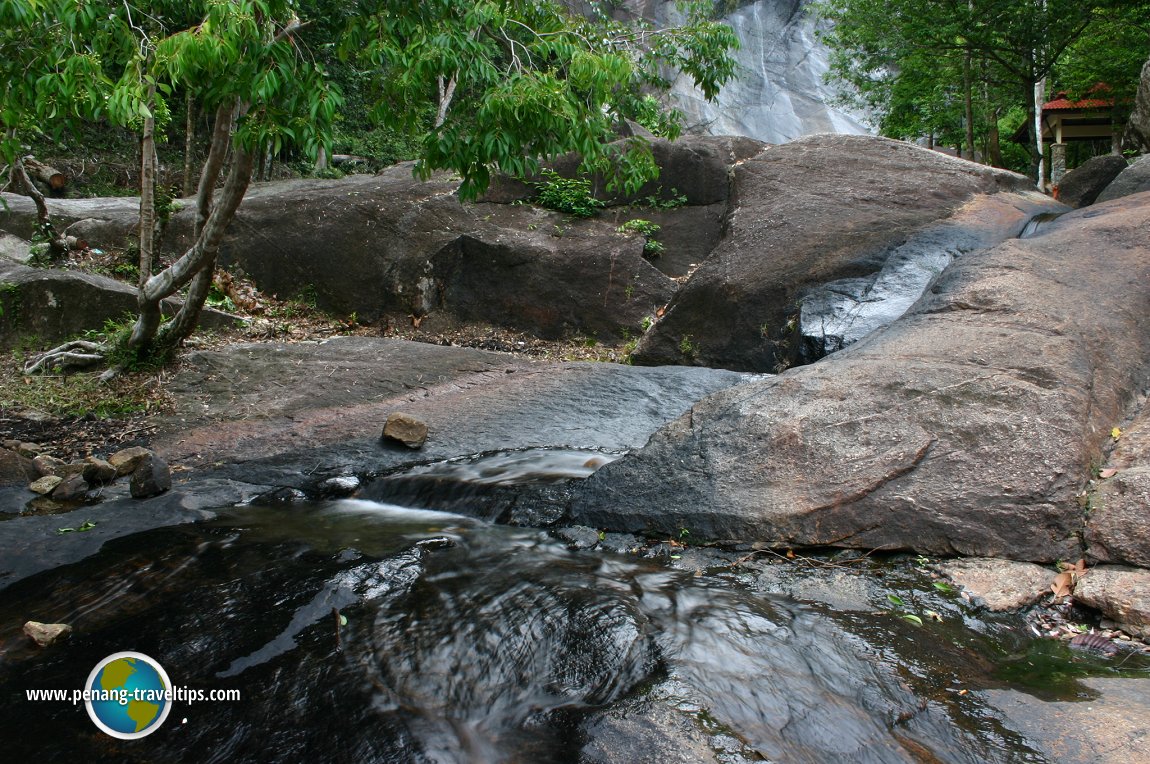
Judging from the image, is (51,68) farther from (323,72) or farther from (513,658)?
(513,658)

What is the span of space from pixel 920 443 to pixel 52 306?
8715 millimetres

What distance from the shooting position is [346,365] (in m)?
8.24

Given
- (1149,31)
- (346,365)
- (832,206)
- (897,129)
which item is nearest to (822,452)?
(346,365)

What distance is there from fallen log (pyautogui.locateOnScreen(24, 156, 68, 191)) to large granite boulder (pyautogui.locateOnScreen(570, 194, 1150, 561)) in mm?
12132

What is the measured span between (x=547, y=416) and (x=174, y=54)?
14.2 feet

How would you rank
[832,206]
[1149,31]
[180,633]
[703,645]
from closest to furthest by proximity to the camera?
[703,645], [180,633], [832,206], [1149,31]

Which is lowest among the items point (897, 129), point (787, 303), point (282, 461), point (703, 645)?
point (282, 461)

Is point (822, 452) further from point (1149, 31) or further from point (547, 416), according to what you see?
point (1149, 31)

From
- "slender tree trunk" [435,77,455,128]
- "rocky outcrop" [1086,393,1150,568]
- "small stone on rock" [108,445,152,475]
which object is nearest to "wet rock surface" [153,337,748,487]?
"small stone on rock" [108,445,152,475]

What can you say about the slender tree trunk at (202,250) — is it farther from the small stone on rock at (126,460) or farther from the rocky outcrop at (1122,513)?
the rocky outcrop at (1122,513)

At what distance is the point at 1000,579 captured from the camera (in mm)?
3633

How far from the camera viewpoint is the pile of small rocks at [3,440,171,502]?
17.6ft

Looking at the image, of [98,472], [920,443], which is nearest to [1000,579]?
[920,443]

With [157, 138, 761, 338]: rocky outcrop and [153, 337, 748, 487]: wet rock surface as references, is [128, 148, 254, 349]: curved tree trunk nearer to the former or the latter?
[153, 337, 748, 487]: wet rock surface
